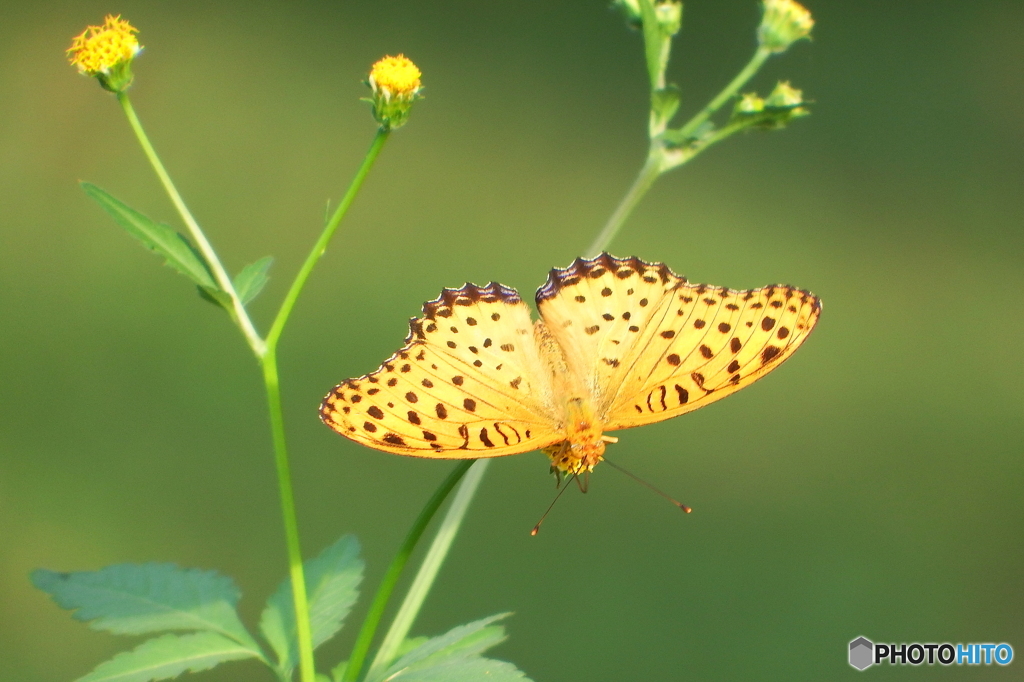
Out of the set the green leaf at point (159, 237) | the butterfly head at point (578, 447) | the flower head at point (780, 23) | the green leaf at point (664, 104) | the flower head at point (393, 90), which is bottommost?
the green leaf at point (159, 237)

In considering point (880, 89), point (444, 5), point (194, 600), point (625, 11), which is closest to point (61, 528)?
point (194, 600)

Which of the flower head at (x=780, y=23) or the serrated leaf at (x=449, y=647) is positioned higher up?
the flower head at (x=780, y=23)

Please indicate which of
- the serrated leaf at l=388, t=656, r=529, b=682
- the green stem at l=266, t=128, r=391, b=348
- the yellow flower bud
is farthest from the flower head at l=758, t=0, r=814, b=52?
the serrated leaf at l=388, t=656, r=529, b=682

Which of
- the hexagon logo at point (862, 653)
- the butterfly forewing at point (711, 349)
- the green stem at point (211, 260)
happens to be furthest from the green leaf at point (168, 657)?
the hexagon logo at point (862, 653)

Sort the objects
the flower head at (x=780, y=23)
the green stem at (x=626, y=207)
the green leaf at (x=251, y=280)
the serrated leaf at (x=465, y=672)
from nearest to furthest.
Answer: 1. the serrated leaf at (x=465, y=672)
2. the green leaf at (x=251, y=280)
3. the green stem at (x=626, y=207)
4. the flower head at (x=780, y=23)

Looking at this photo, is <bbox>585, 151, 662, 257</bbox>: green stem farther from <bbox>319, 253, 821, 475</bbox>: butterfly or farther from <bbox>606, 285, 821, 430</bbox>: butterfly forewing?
<bbox>606, 285, 821, 430</bbox>: butterfly forewing

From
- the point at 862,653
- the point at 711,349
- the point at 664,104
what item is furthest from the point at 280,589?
the point at 862,653

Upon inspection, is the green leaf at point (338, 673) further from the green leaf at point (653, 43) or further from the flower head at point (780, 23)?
the flower head at point (780, 23)
